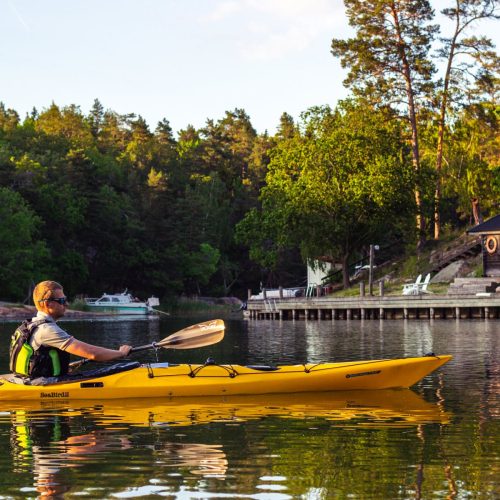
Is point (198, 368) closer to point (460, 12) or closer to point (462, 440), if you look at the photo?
point (462, 440)

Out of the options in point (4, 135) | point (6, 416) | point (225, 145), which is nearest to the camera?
point (6, 416)

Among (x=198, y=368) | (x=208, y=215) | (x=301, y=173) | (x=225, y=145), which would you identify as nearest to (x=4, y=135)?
(x=208, y=215)

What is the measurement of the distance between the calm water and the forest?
41.8 m

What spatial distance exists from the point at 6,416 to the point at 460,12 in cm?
5447

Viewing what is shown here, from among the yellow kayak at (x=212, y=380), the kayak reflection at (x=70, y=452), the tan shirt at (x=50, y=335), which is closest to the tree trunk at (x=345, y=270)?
the yellow kayak at (x=212, y=380)

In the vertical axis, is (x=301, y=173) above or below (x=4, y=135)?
below

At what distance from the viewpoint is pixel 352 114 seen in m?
62.4

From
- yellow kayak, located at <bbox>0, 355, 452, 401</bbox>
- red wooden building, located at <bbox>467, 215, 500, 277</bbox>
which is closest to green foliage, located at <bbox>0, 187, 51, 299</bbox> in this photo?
red wooden building, located at <bbox>467, 215, 500, 277</bbox>

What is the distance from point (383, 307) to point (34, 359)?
35100 mm

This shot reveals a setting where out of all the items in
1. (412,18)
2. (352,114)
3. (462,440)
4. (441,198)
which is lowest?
(462,440)

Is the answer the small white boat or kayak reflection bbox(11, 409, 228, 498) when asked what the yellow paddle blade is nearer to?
kayak reflection bbox(11, 409, 228, 498)

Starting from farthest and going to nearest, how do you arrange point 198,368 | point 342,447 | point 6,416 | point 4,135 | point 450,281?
1. point 4,135
2. point 450,281
3. point 198,368
4. point 6,416
5. point 342,447

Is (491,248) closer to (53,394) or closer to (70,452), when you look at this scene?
(53,394)

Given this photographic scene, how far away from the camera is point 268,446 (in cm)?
1209
